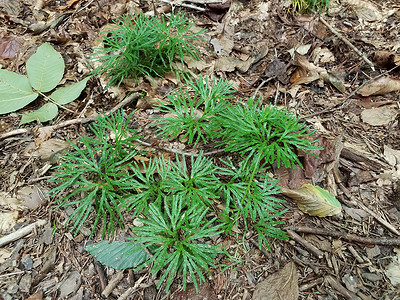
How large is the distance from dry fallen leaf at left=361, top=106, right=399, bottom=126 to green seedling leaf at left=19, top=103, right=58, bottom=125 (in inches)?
97.7

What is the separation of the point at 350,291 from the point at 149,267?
1139 mm

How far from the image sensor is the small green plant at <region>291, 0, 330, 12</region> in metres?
2.96

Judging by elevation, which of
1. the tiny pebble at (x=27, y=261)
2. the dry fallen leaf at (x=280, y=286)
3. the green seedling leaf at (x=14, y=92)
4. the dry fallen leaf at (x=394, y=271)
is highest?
the green seedling leaf at (x=14, y=92)

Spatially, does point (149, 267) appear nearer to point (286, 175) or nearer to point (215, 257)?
point (215, 257)

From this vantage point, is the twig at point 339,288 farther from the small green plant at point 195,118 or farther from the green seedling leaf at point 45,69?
the green seedling leaf at point 45,69

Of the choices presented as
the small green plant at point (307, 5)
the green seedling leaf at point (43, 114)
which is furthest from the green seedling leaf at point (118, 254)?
the small green plant at point (307, 5)

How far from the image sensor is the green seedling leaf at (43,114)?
229 centimetres

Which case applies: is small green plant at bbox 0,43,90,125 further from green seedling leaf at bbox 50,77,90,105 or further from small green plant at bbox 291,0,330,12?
small green plant at bbox 291,0,330,12

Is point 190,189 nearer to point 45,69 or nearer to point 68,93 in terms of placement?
point 68,93

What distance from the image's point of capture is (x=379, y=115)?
2.30 m

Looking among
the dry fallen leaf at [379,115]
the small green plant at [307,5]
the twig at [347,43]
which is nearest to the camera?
the dry fallen leaf at [379,115]

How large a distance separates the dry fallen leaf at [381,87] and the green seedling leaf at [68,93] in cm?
233

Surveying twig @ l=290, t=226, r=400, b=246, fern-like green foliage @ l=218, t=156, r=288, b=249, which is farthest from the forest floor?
fern-like green foliage @ l=218, t=156, r=288, b=249

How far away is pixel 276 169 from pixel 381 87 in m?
1.25
